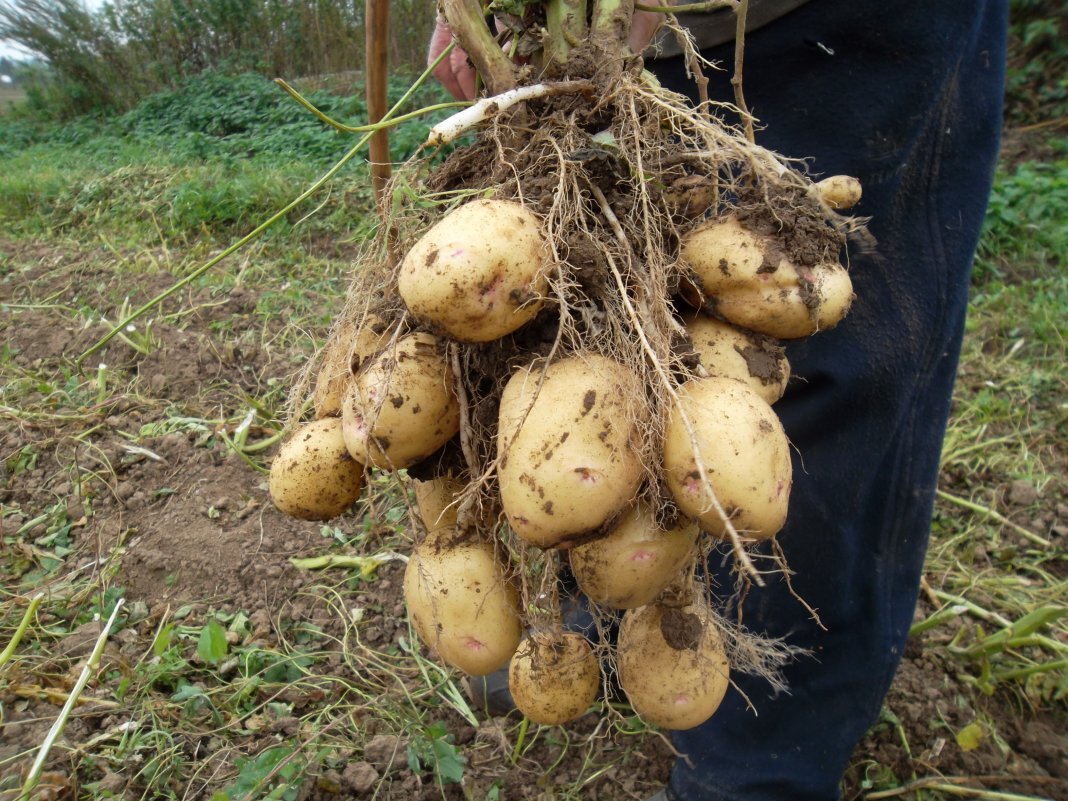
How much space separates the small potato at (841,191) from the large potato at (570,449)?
38cm

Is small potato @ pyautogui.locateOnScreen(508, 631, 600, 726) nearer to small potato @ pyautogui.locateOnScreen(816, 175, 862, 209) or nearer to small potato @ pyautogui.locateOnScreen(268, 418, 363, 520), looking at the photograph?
small potato @ pyautogui.locateOnScreen(268, 418, 363, 520)

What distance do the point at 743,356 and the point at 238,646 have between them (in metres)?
1.56

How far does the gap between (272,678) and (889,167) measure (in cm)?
169

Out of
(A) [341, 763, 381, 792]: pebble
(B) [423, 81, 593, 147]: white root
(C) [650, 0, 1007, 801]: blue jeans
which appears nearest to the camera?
(B) [423, 81, 593, 147]: white root

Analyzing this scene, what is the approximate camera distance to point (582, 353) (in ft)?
2.89

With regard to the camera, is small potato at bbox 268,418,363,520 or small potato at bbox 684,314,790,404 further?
small potato at bbox 268,418,363,520

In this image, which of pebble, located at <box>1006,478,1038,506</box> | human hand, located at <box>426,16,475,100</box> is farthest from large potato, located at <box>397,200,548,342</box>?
pebble, located at <box>1006,478,1038,506</box>

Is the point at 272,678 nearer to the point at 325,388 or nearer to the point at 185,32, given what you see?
the point at 325,388

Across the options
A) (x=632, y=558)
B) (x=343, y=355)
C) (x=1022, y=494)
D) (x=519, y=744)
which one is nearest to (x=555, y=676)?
(x=632, y=558)

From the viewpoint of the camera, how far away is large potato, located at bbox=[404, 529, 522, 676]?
1012mm

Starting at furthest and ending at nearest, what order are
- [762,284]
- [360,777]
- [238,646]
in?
[238,646] → [360,777] → [762,284]

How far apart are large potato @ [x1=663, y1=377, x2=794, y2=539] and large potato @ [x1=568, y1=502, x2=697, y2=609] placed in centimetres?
6

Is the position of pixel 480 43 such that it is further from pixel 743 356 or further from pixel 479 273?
pixel 743 356

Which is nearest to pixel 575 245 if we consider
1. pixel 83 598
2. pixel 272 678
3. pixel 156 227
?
pixel 272 678
